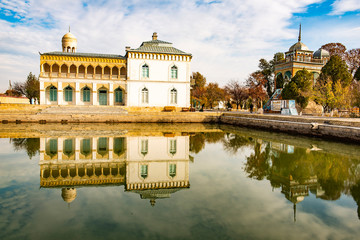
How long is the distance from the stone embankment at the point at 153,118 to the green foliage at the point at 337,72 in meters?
9.00

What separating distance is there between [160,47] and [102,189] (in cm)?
2680

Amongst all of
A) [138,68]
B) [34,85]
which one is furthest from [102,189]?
[34,85]

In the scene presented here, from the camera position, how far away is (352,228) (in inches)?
179

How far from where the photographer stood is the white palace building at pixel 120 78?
29.0 meters

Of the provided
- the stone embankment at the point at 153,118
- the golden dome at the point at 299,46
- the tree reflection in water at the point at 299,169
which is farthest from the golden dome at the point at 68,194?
the golden dome at the point at 299,46

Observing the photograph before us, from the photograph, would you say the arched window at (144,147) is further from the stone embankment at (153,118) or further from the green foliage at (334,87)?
the green foliage at (334,87)

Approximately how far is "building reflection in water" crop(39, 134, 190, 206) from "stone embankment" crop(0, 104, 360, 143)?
8.35 meters

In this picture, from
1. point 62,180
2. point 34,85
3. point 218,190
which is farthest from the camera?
point 34,85

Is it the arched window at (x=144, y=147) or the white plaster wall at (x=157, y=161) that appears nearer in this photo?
the white plaster wall at (x=157, y=161)

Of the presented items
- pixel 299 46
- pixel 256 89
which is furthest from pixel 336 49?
pixel 256 89

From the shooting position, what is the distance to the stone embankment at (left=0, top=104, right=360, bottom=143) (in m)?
16.5

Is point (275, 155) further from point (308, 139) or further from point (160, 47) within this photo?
point (160, 47)

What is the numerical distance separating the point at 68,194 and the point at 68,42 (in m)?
33.3

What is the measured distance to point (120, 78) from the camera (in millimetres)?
30219
